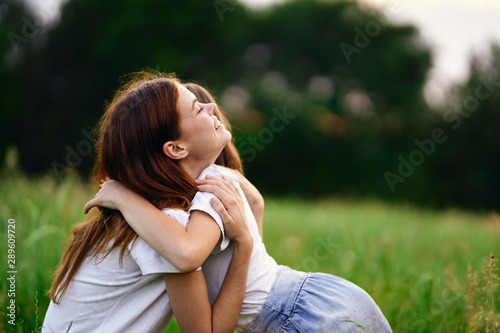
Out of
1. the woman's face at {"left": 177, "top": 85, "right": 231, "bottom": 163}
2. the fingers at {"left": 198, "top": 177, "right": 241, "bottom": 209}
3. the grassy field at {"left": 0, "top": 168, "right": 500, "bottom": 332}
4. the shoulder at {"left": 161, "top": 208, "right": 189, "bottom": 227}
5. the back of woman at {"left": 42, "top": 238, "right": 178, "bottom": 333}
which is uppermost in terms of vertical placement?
the woman's face at {"left": 177, "top": 85, "right": 231, "bottom": 163}

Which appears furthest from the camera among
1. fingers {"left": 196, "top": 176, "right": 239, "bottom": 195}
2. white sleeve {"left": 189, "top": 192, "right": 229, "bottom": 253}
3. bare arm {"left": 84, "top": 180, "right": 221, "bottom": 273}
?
fingers {"left": 196, "top": 176, "right": 239, "bottom": 195}

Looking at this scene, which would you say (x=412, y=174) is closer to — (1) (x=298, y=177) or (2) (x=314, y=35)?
(1) (x=298, y=177)

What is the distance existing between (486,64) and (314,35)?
7415mm

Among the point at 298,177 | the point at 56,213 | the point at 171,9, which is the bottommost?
the point at 298,177

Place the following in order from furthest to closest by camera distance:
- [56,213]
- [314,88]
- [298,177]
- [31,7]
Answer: [314,88]
[298,177]
[31,7]
[56,213]

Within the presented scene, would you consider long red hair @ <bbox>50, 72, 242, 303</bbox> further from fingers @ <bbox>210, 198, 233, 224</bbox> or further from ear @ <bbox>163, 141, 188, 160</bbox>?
fingers @ <bbox>210, 198, 233, 224</bbox>

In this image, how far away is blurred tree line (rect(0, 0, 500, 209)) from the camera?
14234 mm

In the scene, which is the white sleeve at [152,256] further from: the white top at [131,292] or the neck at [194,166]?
the neck at [194,166]

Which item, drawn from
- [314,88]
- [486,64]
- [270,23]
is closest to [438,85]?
[486,64]

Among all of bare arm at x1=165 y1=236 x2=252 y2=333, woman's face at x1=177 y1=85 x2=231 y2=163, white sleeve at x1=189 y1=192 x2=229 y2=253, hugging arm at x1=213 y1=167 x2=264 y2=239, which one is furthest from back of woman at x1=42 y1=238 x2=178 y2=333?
hugging arm at x1=213 y1=167 x2=264 y2=239

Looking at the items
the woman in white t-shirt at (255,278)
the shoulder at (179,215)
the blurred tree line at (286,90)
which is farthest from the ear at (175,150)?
the blurred tree line at (286,90)

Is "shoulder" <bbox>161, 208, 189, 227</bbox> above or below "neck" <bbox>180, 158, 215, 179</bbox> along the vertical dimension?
below

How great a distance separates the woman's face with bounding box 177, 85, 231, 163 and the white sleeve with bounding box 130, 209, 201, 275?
0.94ft

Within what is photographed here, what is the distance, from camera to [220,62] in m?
→ 17.1
